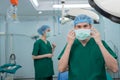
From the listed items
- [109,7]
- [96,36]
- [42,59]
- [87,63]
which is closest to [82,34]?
[96,36]

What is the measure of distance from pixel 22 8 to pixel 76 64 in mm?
3642

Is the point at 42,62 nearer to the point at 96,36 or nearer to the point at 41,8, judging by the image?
the point at 96,36

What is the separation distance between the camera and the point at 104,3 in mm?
1084

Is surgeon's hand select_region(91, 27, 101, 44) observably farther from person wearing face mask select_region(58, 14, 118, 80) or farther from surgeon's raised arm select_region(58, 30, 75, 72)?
surgeon's raised arm select_region(58, 30, 75, 72)

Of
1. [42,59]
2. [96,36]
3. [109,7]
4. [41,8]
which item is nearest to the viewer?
[109,7]

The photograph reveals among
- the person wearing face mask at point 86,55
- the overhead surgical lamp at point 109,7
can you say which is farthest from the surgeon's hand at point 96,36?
the overhead surgical lamp at point 109,7

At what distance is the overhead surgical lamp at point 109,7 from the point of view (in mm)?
1041

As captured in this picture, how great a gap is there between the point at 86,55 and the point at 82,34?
162mm

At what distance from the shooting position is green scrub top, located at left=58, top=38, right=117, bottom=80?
5.09 ft

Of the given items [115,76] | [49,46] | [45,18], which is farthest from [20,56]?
[49,46]

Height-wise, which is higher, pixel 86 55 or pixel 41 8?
pixel 41 8

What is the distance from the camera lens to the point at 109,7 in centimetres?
107

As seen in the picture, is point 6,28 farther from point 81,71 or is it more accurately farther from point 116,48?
point 81,71

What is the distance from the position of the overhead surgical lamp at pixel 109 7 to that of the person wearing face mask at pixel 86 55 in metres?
0.42
